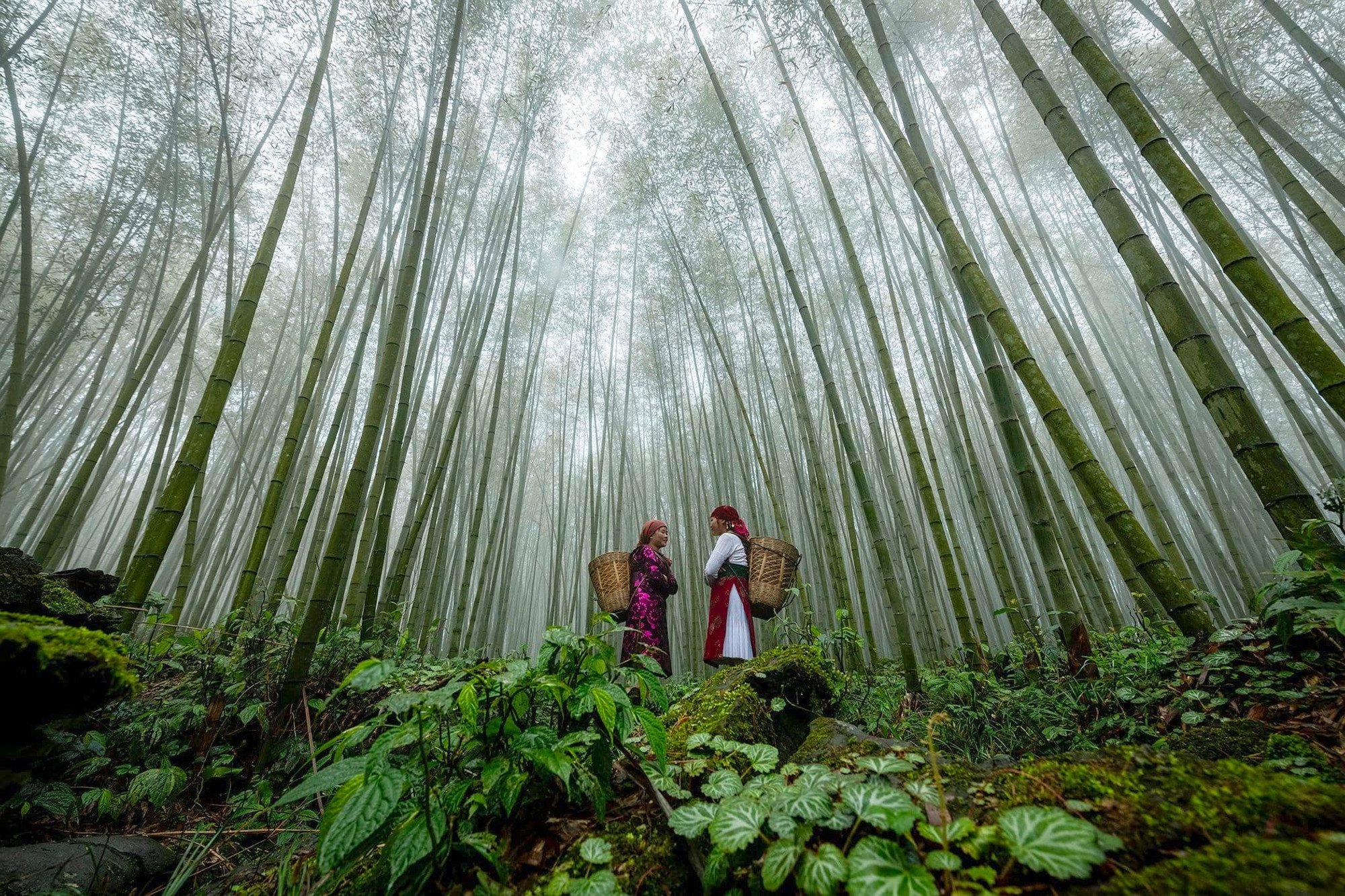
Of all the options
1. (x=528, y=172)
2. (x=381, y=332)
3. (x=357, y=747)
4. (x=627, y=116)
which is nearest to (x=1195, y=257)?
(x=627, y=116)

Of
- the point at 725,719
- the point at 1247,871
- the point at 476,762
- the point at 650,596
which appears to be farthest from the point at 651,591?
the point at 1247,871

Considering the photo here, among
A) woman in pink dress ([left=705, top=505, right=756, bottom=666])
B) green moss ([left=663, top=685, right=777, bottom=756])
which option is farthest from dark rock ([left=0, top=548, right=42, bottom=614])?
woman in pink dress ([left=705, top=505, right=756, bottom=666])

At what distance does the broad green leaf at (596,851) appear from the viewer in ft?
2.23

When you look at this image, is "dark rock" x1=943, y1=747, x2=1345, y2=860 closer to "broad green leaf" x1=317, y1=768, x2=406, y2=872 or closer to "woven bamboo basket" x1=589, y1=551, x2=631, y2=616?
"broad green leaf" x1=317, y1=768, x2=406, y2=872

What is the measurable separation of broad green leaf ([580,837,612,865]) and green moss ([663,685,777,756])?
344 mm

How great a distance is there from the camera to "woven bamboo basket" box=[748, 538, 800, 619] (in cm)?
253

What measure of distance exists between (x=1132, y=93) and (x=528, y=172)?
5023 mm

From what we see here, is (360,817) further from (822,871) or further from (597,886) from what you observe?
(822,871)

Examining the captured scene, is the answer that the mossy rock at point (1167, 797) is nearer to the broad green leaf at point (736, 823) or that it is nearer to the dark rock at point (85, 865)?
the broad green leaf at point (736, 823)

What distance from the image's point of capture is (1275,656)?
3.19ft

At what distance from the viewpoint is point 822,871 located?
54 centimetres

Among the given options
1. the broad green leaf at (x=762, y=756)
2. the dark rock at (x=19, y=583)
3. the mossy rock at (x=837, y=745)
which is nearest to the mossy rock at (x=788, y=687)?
the mossy rock at (x=837, y=745)

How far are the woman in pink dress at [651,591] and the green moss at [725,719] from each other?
128 centimetres

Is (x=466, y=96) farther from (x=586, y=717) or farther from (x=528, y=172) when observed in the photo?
(x=586, y=717)
